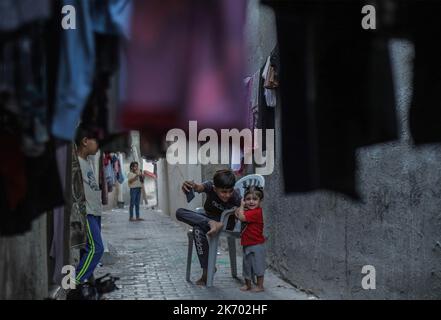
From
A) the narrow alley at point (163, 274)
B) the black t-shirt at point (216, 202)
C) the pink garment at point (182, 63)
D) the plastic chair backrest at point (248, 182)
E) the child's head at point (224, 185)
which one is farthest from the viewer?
the plastic chair backrest at point (248, 182)

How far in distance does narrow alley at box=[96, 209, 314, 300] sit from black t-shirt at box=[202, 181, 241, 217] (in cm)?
79

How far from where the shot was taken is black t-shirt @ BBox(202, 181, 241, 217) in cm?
529

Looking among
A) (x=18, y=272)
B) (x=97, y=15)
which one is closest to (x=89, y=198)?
(x=18, y=272)

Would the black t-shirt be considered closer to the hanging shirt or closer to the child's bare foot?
the child's bare foot

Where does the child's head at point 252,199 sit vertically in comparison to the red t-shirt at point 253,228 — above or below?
above

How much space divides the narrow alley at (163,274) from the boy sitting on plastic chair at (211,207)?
1.22 ft

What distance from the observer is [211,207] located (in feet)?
17.5

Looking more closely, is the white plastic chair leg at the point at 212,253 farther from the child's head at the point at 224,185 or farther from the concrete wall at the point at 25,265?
the concrete wall at the point at 25,265

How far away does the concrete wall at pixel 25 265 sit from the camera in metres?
3.14

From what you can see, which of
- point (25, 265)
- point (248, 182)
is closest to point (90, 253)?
point (25, 265)

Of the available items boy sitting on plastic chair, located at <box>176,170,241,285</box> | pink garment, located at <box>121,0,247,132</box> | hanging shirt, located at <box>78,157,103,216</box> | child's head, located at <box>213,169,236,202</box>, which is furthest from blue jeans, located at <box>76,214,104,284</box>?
pink garment, located at <box>121,0,247,132</box>

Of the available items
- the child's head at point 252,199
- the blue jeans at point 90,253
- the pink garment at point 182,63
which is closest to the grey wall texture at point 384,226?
the child's head at point 252,199

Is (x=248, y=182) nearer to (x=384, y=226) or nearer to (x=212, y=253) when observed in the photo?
(x=212, y=253)

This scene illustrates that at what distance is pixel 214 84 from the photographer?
9.69 ft
